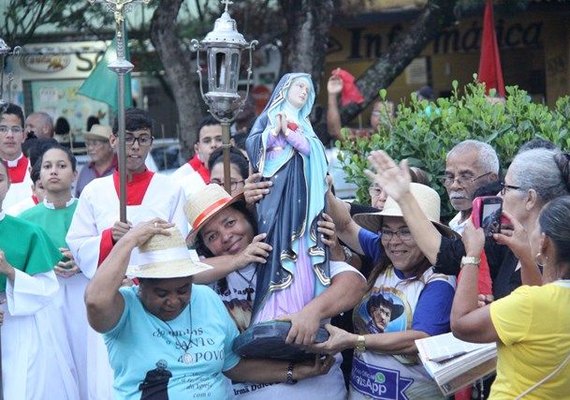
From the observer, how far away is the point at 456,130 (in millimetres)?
6789

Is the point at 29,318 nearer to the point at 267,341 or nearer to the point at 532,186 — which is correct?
the point at 267,341

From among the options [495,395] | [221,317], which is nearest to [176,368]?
[221,317]

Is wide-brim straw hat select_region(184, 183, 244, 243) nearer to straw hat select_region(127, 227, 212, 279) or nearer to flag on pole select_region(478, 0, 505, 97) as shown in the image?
straw hat select_region(127, 227, 212, 279)

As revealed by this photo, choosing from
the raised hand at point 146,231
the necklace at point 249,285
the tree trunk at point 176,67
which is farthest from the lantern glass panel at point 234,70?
the tree trunk at point 176,67

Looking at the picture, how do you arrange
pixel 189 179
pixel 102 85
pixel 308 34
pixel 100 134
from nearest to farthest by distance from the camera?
pixel 189 179, pixel 102 85, pixel 100 134, pixel 308 34

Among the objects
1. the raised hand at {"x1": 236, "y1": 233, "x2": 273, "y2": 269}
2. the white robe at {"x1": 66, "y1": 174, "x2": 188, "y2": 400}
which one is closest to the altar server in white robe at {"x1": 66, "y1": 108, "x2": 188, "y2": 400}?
the white robe at {"x1": 66, "y1": 174, "x2": 188, "y2": 400}

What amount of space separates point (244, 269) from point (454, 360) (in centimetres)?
111

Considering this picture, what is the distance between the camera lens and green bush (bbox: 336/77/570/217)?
6770mm

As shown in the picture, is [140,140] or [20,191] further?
[20,191]

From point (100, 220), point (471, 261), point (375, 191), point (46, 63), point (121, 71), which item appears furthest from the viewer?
point (46, 63)

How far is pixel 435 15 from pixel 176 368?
9.52m

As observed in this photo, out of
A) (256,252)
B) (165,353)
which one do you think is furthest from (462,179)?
(165,353)

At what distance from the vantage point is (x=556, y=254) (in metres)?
4.11

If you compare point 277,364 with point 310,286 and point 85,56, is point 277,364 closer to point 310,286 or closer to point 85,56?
point 310,286
